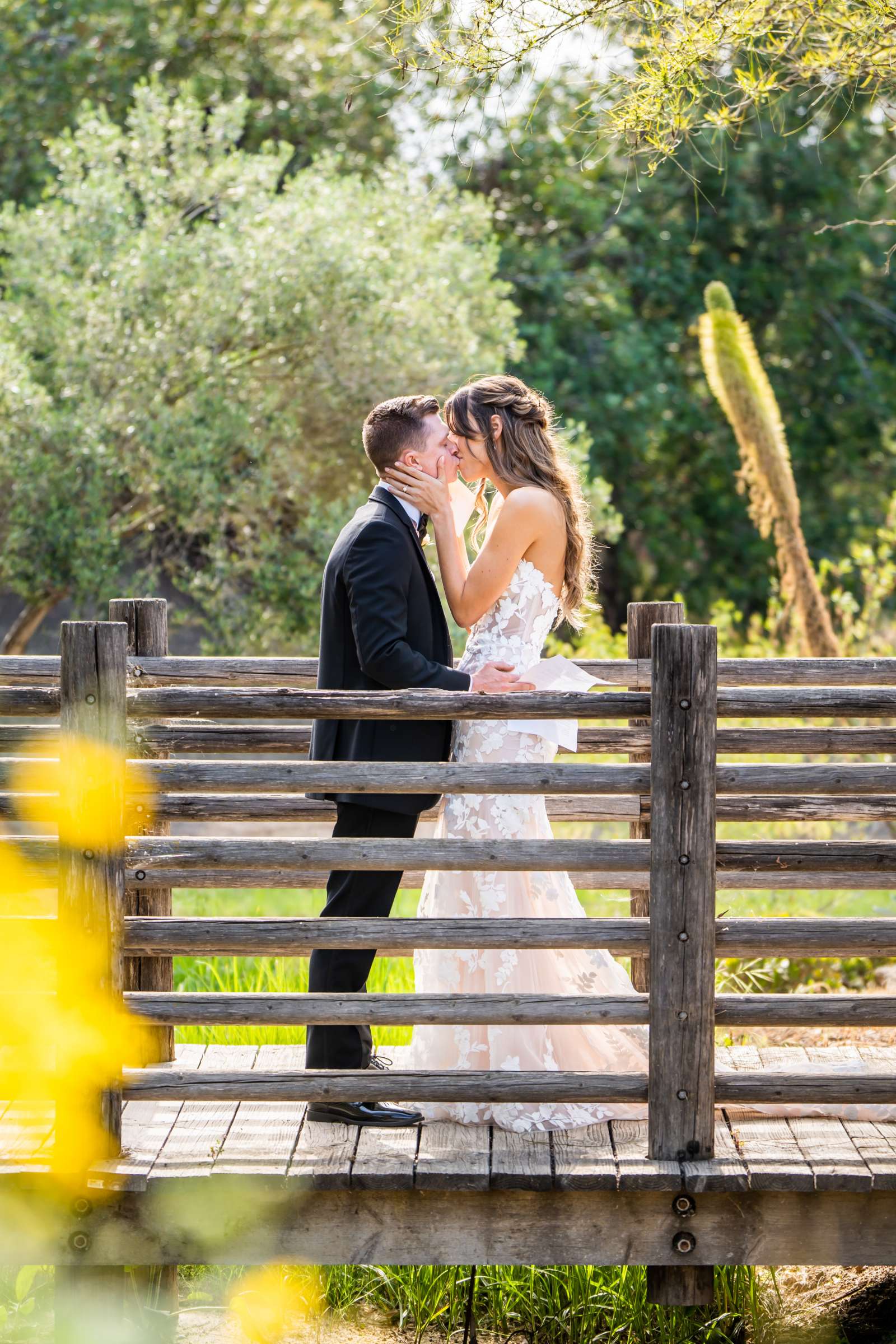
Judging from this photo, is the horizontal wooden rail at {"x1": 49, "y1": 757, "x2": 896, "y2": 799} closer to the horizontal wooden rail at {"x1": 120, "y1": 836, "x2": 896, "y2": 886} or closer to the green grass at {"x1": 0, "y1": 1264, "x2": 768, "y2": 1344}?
the horizontal wooden rail at {"x1": 120, "y1": 836, "x2": 896, "y2": 886}

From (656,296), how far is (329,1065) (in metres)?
14.4

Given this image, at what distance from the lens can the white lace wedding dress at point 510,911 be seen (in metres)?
3.93

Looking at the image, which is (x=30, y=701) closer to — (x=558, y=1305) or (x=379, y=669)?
(x=379, y=669)

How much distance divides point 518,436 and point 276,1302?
2673mm

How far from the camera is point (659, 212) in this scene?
16.8m

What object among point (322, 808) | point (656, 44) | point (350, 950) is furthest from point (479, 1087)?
point (656, 44)

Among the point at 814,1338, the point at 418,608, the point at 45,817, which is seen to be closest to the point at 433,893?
the point at 418,608

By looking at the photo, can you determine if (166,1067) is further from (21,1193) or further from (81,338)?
(81,338)

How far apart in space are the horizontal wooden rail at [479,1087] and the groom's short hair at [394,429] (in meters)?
1.58

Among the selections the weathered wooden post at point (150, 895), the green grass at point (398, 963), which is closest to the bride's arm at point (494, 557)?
the weathered wooden post at point (150, 895)

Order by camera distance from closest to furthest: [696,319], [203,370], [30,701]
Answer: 1. [30,701]
2. [203,370]
3. [696,319]

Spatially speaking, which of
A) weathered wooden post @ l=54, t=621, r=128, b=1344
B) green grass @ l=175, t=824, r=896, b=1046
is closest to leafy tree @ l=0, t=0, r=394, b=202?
green grass @ l=175, t=824, r=896, b=1046

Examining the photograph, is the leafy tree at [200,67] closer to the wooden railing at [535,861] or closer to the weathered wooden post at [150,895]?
the weathered wooden post at [150,895]

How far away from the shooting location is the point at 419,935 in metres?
3.42
